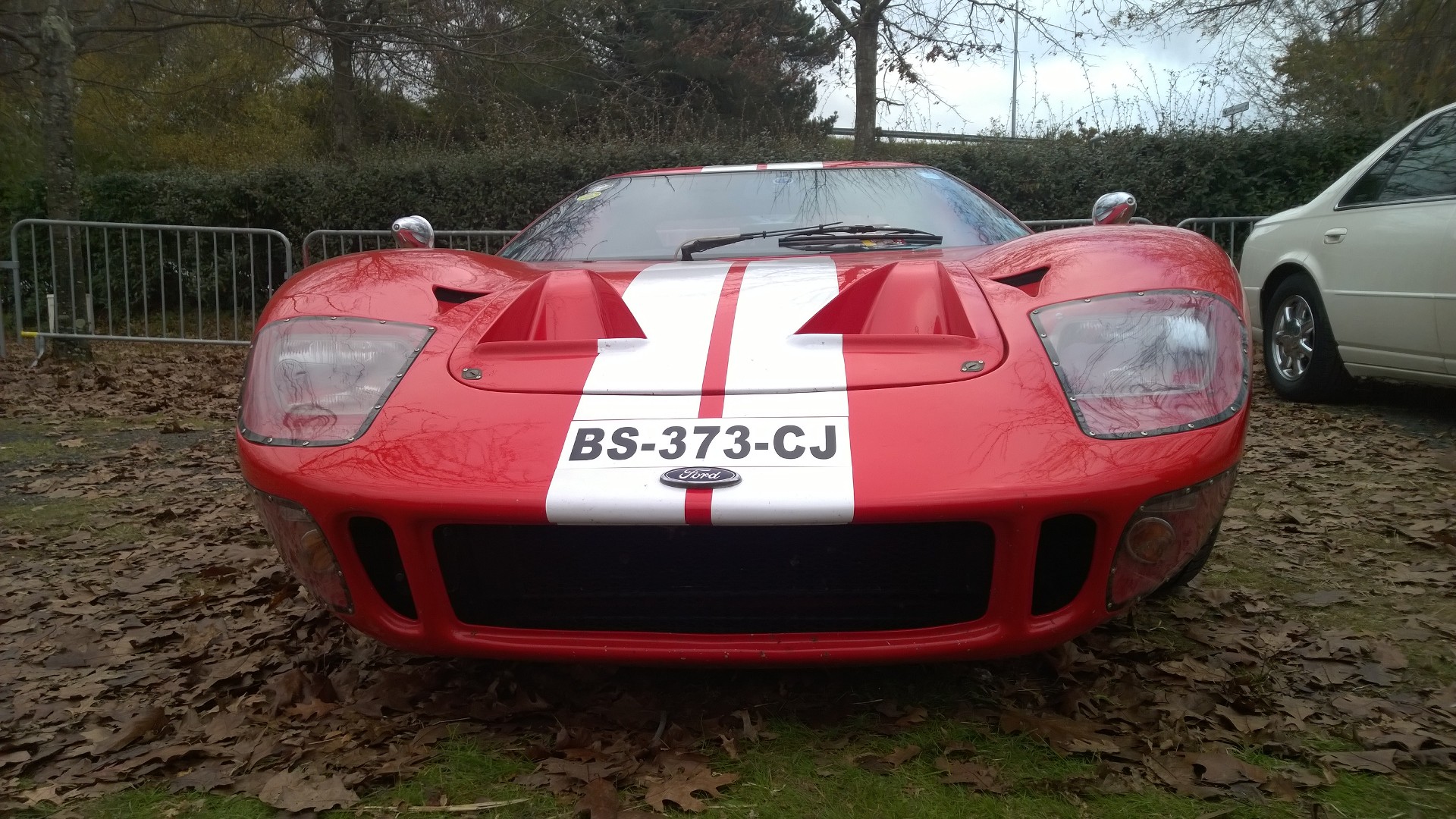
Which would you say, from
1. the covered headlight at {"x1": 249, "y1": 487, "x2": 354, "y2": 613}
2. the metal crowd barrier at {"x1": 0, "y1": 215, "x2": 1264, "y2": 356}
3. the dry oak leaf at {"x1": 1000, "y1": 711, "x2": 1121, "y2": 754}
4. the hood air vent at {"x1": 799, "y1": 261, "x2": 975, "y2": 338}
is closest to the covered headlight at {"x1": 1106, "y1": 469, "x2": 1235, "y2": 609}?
the dry oak leaf at {"x1": 1000, "y1": 711, "x2": 1121, "y2": 754}

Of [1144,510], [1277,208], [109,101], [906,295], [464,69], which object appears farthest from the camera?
[109,101]

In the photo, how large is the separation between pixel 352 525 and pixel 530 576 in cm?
32

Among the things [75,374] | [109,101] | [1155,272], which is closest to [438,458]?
[1155,272]

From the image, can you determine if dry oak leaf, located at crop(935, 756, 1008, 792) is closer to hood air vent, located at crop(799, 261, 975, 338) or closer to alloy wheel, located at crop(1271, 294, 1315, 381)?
hood air vent, located at crop(799, 261, 975, 338)

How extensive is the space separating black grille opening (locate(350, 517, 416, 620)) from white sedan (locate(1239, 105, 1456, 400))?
3967 mm

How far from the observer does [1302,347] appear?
492 cm

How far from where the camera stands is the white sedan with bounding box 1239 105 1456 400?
4012 millimetres

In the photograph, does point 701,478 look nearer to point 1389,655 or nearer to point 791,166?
point 1389,655

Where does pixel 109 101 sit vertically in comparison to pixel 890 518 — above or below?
above

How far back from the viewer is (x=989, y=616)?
1.66 metres

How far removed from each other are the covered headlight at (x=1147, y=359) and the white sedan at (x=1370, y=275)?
2.67 meters

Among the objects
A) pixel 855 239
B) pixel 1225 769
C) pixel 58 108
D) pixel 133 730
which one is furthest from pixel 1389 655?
pixel 58 108

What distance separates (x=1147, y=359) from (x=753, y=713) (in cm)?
97

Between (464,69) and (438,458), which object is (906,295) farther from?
(464,69)
